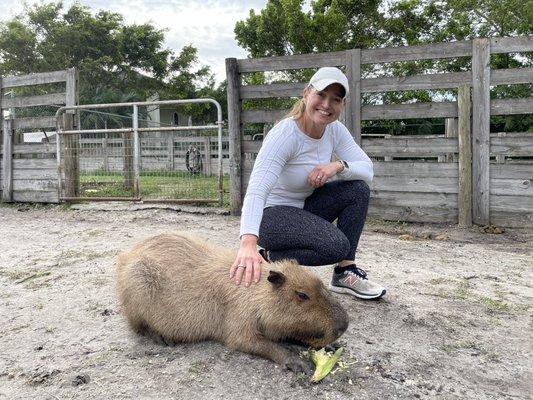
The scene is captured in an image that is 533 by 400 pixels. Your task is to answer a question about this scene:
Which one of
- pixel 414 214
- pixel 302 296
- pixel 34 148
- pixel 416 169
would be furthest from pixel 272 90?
pixel 302 296

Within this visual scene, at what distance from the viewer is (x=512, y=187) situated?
522 cm

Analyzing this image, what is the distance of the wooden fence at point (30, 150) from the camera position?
7.59m

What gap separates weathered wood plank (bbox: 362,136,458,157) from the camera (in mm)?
5480

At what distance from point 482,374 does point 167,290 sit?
4.79ft

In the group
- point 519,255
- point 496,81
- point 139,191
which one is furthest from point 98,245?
point 496,81

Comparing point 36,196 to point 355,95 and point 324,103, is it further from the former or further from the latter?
point 324,103

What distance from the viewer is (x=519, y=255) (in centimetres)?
441

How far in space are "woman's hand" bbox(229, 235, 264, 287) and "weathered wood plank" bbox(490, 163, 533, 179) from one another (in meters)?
3.99

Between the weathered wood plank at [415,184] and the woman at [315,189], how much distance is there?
109 inches

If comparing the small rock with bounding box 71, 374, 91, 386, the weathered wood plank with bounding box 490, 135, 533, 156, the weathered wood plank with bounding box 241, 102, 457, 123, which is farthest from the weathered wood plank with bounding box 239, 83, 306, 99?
the small rock with bounding box 71, 374, 91, 386

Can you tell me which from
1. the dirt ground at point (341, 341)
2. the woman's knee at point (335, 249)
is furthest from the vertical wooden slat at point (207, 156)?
the woman's knee at point (335, 249)

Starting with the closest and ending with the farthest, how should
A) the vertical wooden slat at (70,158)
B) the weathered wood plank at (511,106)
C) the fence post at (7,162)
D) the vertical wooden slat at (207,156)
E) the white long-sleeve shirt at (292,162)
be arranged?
1. the white long-sleeve shirt at (292,162)
2. the weathered wood plank at (511,106)
3. the vertical wooden slat at (207,156)
4. the vertical wooden slat at (70,158)
5. the fence post at (7,162)

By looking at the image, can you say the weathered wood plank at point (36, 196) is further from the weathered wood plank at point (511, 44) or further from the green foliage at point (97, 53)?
the green foliage at point (97, 53)

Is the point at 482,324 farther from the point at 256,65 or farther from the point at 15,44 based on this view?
the point at 15,44
